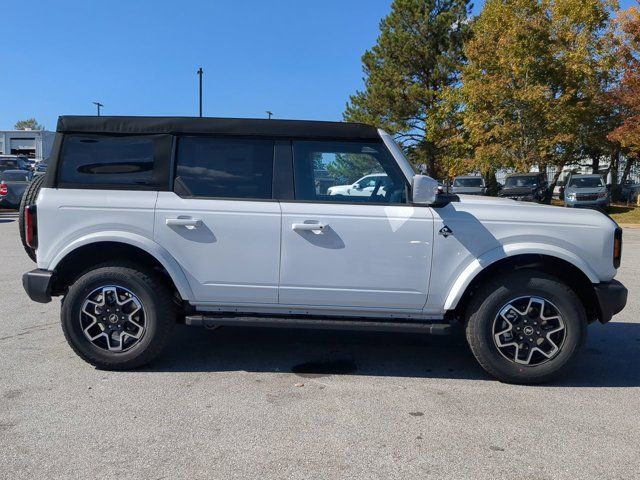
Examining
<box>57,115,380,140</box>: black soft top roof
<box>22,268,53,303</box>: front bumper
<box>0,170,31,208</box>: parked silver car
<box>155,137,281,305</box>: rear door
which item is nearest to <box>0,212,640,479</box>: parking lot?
<box>22,268,53,303</box>: front bumper

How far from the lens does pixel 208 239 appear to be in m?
4.46

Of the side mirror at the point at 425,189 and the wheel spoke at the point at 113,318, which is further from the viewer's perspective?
the wheel spoke at the point at 113,318

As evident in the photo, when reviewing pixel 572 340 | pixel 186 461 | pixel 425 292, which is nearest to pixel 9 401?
pixel 186 461

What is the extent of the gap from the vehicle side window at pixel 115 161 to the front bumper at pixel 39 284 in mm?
727

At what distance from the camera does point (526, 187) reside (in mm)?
27219

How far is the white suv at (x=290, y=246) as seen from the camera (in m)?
4.38

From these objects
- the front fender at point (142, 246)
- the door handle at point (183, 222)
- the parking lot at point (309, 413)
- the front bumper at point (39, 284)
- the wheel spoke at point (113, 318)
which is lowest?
the parking lot at point (309, 413)

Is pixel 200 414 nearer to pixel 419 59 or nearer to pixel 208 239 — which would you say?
pixel 208 239

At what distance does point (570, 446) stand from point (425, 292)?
A: 1452 mm

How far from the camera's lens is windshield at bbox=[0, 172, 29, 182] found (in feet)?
72.1

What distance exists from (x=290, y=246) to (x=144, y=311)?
50.0 inches

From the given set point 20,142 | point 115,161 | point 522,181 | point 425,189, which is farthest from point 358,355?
point 20,142

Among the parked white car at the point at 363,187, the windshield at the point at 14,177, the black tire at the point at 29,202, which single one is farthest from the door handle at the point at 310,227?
the windshield at the point at 14,177

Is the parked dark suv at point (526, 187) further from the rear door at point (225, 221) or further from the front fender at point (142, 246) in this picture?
the front fender at point (142, 246)
